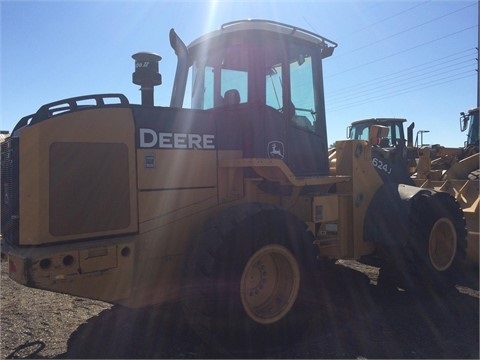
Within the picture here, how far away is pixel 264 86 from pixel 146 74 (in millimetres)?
1154

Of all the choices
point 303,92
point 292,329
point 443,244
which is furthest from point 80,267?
point 443,244

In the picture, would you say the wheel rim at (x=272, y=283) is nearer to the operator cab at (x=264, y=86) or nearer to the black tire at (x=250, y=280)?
the black tire at (x=250, y=280)

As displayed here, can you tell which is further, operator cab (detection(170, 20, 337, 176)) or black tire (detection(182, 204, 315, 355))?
operator cab (detection(170, 20, 337, 176))

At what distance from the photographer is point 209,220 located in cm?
397

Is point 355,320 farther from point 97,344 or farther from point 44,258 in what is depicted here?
point 44,258

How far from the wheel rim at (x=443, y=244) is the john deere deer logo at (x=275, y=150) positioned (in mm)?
2464

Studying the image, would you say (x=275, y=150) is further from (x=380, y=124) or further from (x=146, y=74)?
(x=380, y=124)

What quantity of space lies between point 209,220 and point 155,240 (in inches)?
19.3

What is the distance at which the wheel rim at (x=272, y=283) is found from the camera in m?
3.93

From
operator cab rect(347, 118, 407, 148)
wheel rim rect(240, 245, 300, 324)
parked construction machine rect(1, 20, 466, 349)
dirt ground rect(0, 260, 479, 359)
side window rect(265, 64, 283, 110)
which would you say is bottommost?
dirt ground rect(0, 260, 479, 359)

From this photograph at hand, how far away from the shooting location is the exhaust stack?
4.34m

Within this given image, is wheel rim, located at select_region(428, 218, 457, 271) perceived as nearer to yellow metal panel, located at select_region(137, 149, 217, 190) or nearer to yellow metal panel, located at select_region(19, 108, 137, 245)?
yellow metal panel, located at select_region(137, 149, 217, 190)

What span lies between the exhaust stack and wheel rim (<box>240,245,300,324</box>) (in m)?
1.83

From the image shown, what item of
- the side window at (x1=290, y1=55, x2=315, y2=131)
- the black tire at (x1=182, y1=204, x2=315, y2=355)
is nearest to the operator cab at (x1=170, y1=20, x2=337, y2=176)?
the side window at (x1=290, y1=55, x2=315, y2=131)
